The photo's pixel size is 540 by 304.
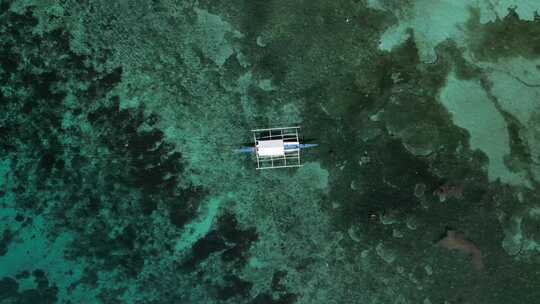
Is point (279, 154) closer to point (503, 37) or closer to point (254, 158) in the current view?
point (254, 158)

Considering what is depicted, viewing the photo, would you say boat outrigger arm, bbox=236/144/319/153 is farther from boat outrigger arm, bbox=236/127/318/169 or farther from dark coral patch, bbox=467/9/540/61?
dark coral patch, bbox=467/9/540/61

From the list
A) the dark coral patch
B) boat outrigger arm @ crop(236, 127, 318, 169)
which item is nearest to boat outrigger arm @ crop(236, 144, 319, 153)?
boat outrigger arm @ crop(236, 127, 318, 169)

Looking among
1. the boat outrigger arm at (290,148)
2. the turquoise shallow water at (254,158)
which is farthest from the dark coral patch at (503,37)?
the boat outrigger arm at (290,148)

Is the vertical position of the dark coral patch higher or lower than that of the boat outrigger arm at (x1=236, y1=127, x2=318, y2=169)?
higher

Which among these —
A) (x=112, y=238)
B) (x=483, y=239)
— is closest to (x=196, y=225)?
(x=112, y=238)

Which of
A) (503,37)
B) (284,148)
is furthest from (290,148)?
(503,37)

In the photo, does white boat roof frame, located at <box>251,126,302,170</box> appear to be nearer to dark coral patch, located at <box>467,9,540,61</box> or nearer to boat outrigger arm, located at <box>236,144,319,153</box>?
boat outrigger arm, located at <box>236,144,319,153</box>

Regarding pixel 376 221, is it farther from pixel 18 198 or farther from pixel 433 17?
pixel 18 198
